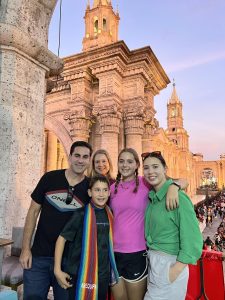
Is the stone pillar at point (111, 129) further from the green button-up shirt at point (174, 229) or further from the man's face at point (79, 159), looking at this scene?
the green button-up shirt at point (174, 229)

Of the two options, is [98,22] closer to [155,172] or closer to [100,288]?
[155,172]

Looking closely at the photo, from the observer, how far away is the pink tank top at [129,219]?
7.00ft

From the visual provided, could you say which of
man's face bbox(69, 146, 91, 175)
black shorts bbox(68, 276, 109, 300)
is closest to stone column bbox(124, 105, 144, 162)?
man's face bbox(69, 146, 91, 175)

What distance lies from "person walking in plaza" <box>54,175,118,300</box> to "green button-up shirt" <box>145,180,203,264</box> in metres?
0.38

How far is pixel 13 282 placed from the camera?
2.22m

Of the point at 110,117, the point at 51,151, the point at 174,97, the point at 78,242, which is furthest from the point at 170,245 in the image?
the point at 174,97

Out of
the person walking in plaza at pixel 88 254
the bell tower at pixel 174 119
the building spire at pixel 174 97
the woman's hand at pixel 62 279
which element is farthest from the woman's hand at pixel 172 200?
the building spire at pixel 174 97

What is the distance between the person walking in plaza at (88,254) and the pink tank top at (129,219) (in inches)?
5.6

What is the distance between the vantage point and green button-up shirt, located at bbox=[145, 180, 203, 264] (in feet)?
6.02

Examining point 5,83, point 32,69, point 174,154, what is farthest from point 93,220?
point 174,154

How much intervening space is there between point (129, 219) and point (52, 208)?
72 centimetres

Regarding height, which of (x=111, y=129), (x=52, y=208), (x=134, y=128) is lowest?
(x=52, y=208)

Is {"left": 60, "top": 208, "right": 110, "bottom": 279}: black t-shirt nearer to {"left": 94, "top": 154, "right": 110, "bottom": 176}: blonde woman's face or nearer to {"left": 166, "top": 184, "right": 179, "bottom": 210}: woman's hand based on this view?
{"left": 166, "top": 184, "right": 179, "bottom": 210}: woman's hand

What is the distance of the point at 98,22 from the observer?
17.5 metres
